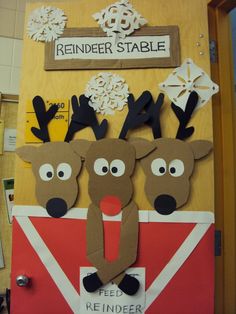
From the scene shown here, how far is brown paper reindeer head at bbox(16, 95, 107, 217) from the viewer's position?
0.91 metres

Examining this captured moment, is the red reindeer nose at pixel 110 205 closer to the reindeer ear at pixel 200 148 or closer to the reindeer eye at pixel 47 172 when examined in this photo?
the reindeer eye at pixel 47 172

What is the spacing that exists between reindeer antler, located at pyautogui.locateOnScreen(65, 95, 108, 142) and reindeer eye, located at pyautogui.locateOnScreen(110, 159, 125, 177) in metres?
0.10

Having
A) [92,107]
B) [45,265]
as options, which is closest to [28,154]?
[92,107]

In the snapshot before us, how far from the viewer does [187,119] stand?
35.9 inches

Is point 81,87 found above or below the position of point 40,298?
above

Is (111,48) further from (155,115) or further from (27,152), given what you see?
(27,152)

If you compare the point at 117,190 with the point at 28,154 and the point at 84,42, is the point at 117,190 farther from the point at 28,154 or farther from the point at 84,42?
the point at 84,42

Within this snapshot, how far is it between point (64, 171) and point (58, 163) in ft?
0.11

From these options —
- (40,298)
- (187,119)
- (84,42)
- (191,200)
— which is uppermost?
(84,42)

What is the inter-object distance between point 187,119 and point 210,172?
7.8 inches

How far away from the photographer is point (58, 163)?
92 cm

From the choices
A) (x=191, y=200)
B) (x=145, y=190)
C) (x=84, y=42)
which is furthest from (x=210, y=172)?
(x=84, y=42)

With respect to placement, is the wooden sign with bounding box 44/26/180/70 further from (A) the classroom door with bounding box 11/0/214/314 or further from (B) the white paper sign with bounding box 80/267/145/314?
(B) the white paper sign with bounding box 80/267/145/314

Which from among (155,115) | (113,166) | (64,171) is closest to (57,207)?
(64,171)
